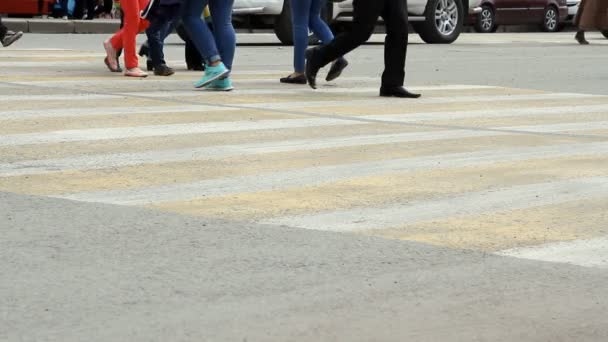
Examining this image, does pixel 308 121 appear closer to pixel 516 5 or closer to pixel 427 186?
pixel 427 186

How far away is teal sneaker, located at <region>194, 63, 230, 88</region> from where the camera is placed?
1180cm

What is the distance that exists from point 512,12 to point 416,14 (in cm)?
1237

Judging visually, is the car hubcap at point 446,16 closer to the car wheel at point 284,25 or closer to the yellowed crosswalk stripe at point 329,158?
the car wheel at point 284,25

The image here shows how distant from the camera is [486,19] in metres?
33.1

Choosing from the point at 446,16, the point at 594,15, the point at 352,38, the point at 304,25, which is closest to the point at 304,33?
the point at 304,25

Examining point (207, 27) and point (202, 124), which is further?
point (207, 27)

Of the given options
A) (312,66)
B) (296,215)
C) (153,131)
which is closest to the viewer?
(296,215)

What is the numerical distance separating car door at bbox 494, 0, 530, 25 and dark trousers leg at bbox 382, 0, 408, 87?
21.9m

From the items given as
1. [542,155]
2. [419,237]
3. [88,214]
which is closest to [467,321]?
[419,237]

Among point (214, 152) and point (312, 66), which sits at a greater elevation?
point (214, 152)

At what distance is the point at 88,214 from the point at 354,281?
1.59 m

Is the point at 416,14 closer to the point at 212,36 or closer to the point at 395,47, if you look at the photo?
the point at 395,47

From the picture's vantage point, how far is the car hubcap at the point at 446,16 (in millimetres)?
22531

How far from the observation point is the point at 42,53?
51.5 feet
